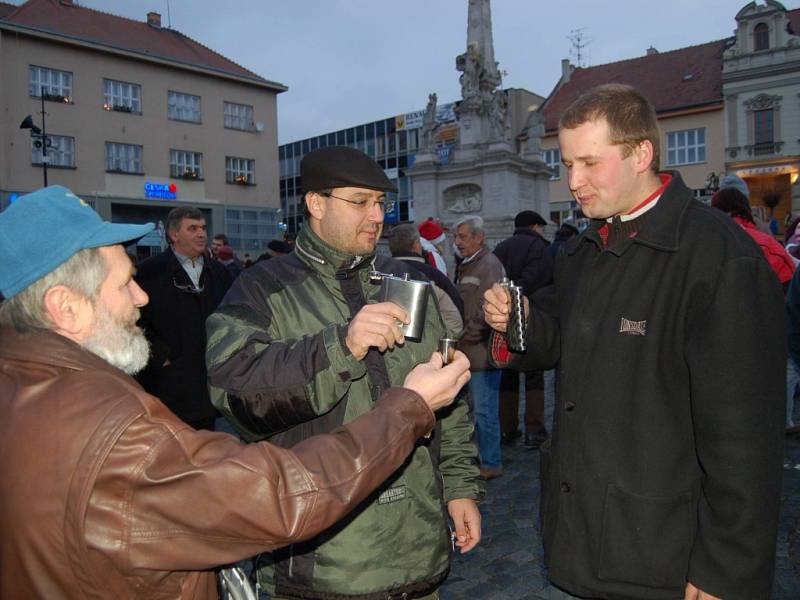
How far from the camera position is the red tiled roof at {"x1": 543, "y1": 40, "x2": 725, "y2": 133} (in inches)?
1410

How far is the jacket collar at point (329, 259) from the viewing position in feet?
8.33

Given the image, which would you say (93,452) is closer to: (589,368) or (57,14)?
(589,368)

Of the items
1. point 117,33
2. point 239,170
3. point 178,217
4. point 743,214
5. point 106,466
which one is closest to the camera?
point 106,466

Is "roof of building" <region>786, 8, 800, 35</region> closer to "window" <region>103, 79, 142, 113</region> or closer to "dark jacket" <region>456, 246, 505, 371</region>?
"window" <region>103, 79, 142, 113</region>

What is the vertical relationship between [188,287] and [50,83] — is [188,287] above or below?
below

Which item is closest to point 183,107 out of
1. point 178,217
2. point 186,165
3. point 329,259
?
point 186,165

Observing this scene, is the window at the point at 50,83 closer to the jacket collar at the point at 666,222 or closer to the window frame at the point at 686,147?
the window frame at the point at 686,147

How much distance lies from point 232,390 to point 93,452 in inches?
32.0

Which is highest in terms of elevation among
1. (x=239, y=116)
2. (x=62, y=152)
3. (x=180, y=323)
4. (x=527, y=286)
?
(x=239, y=116)

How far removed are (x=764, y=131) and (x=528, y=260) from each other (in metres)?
32.9

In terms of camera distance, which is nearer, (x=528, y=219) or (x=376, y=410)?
(x=376, y=410)

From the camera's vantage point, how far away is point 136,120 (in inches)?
1233

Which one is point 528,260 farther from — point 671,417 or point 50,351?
point 50,351

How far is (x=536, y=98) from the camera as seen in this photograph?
156ft
